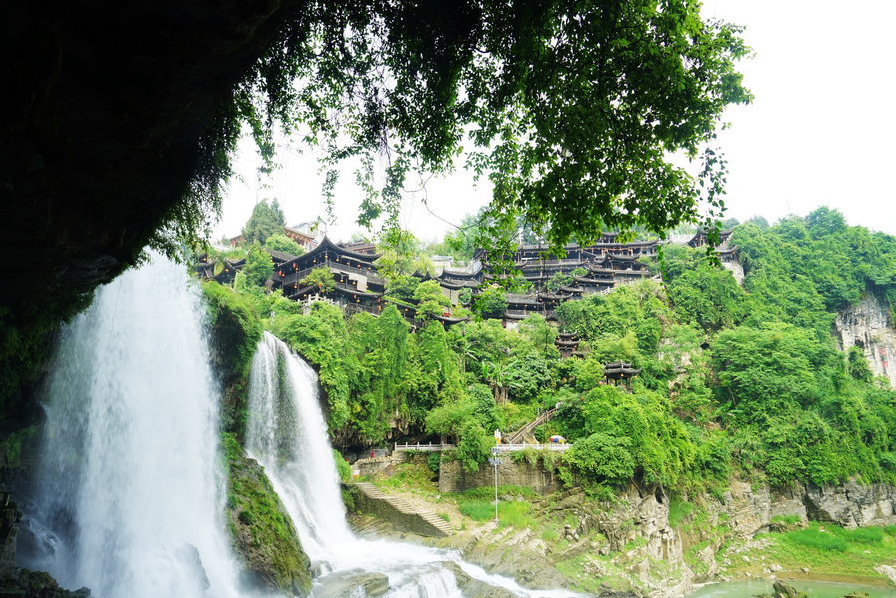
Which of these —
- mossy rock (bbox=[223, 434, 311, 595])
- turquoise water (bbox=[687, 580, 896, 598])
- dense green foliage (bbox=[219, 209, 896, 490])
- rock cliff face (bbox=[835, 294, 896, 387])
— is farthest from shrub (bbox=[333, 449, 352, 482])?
rock cliff face (bbox=[835, 294, 896, 387])

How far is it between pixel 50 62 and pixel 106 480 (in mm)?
10966

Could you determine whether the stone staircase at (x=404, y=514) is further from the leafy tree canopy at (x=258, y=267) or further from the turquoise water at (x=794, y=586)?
the leafy tree canopy at (x=258, y=267)

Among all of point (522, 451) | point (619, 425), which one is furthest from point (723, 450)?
point (522, 451)

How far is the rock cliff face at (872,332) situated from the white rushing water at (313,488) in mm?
36493

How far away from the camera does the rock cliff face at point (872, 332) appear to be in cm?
3781

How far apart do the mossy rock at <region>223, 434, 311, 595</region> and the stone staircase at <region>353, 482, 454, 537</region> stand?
475cm

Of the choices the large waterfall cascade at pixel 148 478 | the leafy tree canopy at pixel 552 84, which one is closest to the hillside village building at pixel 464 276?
the large waterfall cascade at pixel 148 478

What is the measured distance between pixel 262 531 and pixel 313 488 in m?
5.44

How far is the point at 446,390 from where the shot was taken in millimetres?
24750

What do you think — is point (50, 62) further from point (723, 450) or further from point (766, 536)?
point (766, 536)

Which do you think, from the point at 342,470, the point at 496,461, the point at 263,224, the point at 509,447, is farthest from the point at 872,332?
the point at 263,224

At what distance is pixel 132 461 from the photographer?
11.5 m

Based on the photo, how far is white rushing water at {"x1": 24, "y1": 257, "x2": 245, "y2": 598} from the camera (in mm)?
9836

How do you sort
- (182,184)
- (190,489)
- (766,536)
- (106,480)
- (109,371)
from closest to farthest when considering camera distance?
(182,184) → (106,480) → (109,371) → (190,489) → (766,536)
